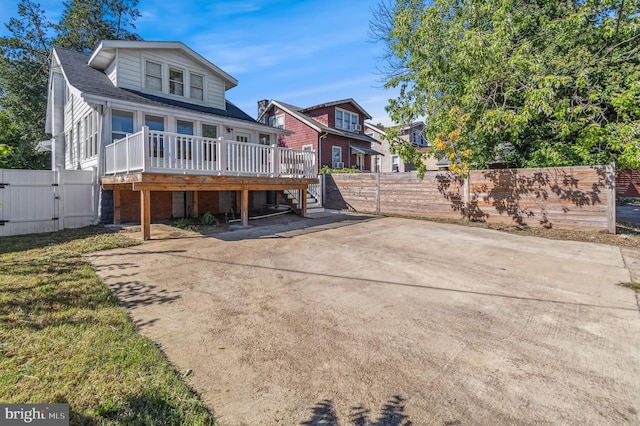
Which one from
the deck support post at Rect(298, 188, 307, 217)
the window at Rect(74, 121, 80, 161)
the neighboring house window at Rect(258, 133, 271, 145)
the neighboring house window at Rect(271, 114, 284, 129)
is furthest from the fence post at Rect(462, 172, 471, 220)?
the neighboring house window at Rect(271, 114, 284, 129)

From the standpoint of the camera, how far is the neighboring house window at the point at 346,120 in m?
22.0

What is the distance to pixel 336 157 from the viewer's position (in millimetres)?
21062

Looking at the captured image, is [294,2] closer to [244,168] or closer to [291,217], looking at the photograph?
[244,168]

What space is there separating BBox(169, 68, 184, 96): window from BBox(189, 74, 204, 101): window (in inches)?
13.7

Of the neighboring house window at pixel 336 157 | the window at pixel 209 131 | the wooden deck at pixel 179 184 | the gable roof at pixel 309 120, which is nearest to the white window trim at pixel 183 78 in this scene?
the window at pixel 209 131

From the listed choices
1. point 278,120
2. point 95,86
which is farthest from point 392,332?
point 278,120

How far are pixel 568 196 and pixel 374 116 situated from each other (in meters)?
18.3

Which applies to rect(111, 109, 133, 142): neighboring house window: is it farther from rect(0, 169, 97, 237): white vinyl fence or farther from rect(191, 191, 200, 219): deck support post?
rect(191, 191, 200, 219): deck support post

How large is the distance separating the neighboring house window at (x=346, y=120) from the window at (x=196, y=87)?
10.9 meters

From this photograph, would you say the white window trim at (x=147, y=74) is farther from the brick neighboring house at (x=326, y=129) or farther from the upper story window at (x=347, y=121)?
the upper story window at (x=347, y=121)

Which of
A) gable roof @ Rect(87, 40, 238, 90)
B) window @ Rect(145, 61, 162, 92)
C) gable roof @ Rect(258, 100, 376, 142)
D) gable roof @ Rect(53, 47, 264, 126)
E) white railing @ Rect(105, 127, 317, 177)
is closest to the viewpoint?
white railing @ Rect(105, 127, 317, 177)

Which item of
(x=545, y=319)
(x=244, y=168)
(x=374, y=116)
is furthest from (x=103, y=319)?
(x=374, y=116)

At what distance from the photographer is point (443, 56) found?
10328 millimetres

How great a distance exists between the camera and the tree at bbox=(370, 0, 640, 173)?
8.01m
